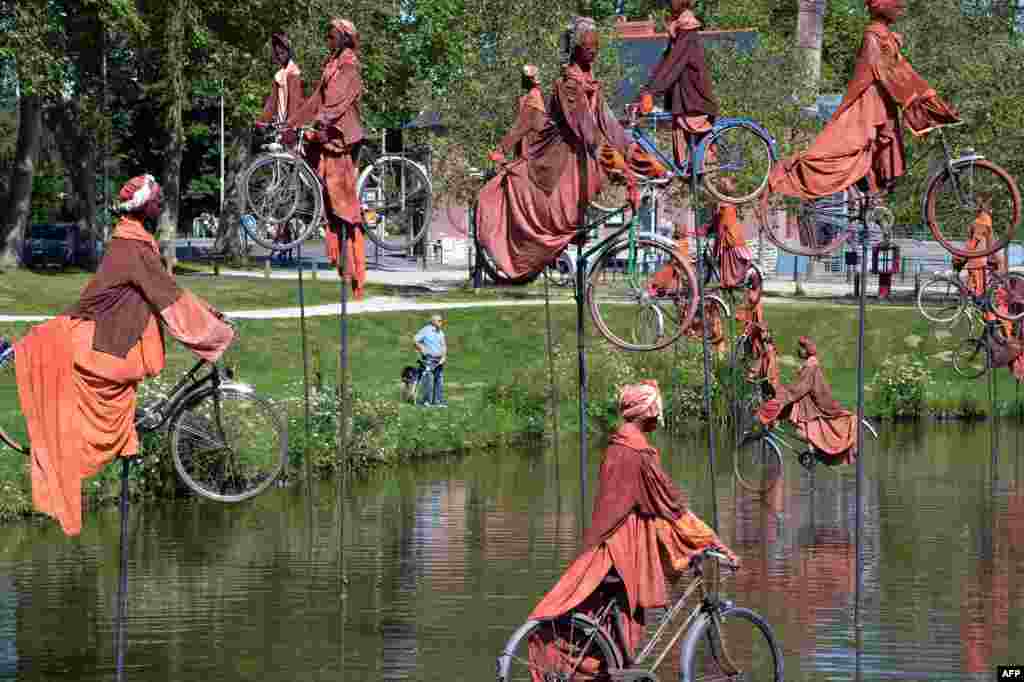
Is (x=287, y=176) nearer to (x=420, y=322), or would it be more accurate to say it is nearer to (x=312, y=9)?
(x=420, y=322)

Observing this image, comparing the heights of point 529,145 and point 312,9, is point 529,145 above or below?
below

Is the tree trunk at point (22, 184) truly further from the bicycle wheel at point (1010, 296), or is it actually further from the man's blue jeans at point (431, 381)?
the bicycle wheel at point (1010, 296)

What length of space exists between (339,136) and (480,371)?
2113 centimetres

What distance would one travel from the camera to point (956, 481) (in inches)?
1051

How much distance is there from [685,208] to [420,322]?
41.7 ft

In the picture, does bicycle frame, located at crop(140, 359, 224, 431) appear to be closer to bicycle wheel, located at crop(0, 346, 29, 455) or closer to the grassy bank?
bicycle wheel, located at crop(0, 346, 29, 455)

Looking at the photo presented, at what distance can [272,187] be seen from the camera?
18969 mm

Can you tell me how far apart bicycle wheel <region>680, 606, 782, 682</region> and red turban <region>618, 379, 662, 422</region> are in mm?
1320

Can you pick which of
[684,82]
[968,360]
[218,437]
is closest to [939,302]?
[968,360]

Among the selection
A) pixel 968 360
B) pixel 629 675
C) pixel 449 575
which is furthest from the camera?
pixel 968 360

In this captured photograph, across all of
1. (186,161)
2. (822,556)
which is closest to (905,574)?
(822,556)

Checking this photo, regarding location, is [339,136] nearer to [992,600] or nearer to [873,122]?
[873,122]

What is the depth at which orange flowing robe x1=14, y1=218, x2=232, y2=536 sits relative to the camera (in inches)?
508

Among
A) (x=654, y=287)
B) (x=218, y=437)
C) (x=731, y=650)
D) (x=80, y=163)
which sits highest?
(x=80, y=163)
